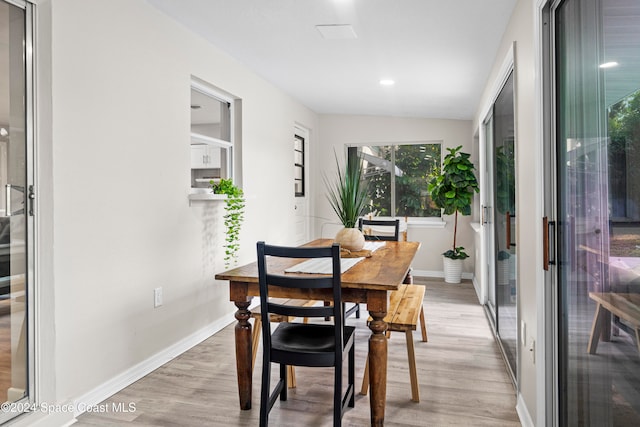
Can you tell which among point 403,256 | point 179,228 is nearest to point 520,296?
point 403,256

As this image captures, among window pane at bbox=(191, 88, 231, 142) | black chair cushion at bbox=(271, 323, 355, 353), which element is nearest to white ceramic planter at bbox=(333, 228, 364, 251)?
black chair cushion at bbox=(271, 323, 355, 353)

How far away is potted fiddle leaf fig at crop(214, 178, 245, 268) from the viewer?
366 cm

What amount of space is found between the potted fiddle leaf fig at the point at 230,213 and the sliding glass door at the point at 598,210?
251cm

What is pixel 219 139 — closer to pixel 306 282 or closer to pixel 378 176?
pixel 306 282

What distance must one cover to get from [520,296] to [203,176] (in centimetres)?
254

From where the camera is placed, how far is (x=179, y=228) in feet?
10.7

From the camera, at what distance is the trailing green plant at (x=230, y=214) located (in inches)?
144

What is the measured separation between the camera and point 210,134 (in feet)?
12.6

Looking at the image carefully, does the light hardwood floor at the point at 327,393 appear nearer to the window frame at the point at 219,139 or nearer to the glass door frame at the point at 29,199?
the glass door frame at the point at 29,199

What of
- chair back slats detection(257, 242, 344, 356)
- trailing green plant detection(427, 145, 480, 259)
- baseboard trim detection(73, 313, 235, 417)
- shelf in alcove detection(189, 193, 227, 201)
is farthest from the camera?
trailing green plant detection(427, 145, 480, 259)

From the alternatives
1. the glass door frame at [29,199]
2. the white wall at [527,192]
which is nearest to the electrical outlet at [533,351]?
the white wall at [527,192]

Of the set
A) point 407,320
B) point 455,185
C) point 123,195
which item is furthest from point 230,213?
point 455,185

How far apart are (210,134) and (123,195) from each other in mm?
1306

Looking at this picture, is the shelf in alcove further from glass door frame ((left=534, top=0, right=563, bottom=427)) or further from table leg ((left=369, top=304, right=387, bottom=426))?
glass door frame ((left=534, top=0, right=563, bottom=427))
